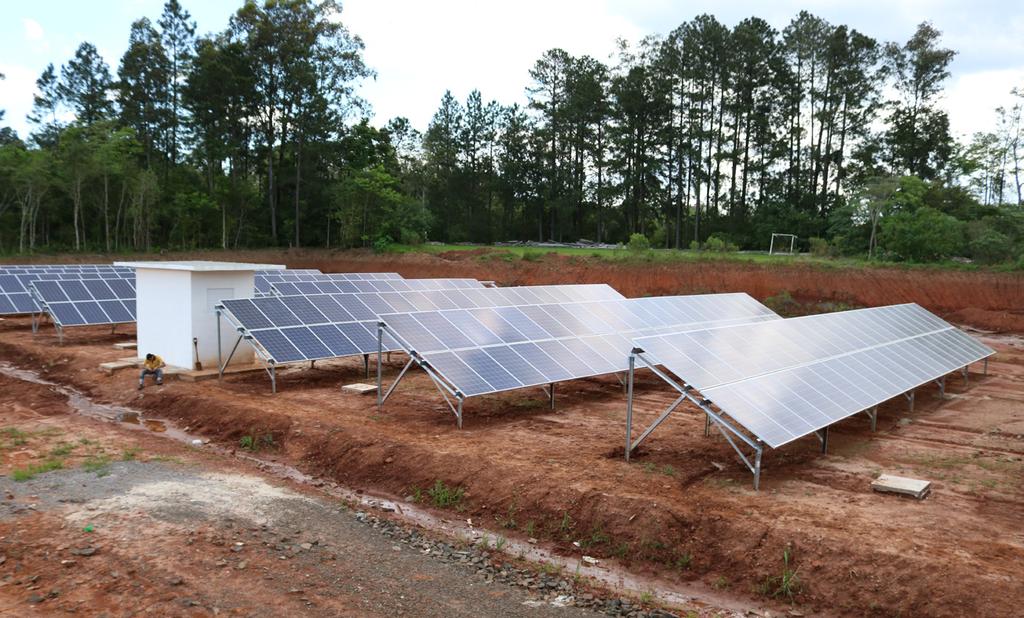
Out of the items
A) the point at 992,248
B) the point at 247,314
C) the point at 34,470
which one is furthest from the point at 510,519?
the point at 992,248

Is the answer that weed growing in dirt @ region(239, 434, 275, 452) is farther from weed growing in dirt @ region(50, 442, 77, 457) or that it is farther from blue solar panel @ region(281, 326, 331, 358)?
blue solar panel @ region(281, 326, 331, 358)

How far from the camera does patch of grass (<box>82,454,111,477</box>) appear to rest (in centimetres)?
1170

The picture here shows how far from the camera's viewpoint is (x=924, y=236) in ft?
130

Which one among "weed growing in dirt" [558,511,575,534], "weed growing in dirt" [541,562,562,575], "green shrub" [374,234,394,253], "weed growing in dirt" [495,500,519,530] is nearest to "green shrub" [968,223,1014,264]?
"weed growing in dirt" [558,511,575,534]

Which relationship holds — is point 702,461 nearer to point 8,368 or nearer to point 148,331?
point 148,331

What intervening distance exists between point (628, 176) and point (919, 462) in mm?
55220

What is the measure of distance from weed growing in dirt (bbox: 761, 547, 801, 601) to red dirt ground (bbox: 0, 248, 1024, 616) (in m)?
0.09

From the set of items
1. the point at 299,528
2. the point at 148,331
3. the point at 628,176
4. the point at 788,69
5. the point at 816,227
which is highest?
the point at 788,69

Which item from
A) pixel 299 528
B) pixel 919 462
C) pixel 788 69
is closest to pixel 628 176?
pixel 788 69

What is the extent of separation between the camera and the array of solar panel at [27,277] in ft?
90.2

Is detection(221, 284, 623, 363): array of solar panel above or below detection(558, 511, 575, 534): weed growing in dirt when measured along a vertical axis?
above

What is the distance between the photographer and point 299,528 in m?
9.76

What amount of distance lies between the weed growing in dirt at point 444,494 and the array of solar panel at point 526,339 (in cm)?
255

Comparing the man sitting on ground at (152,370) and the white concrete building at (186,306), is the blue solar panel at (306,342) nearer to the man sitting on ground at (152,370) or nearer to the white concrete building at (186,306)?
the white concrete building at (186,306)
